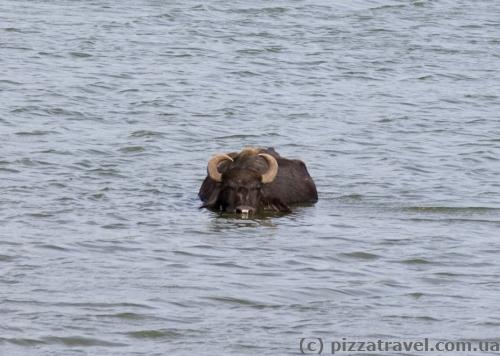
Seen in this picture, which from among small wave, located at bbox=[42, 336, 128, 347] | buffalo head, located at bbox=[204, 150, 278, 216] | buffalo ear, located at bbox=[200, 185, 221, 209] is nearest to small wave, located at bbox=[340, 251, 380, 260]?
buffalo head, located at bbox=[204, 150, 278, 216]

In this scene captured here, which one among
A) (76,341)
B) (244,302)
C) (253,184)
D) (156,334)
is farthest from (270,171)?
(76,341)

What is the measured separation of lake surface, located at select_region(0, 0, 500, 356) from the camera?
1120 cm

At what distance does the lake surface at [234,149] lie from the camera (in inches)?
441

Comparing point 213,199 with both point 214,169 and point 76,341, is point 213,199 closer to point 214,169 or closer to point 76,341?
point 214,169

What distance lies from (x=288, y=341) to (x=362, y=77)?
15996 mm

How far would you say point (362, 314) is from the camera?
37.2 feet

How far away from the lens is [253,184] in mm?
16469

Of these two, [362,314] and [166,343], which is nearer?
[166,343]

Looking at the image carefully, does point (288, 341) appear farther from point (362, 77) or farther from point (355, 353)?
point (362, 77)

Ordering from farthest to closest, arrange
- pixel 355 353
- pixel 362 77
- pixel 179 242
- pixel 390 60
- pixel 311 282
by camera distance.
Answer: pixel 390 60 < pixel 362 77 < pixel 179 242 < pixel 311 282 < pixel 355 353

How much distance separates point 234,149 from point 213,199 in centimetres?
334

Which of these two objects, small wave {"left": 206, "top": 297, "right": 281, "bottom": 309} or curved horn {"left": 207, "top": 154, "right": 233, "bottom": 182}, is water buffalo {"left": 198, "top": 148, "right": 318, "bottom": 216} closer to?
curved horn {"left": 207, "top": 154, "right": 233, "bottom": 182}

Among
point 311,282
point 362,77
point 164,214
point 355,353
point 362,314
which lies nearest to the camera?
point 355,353

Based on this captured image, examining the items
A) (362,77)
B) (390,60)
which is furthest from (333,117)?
(390,60)
